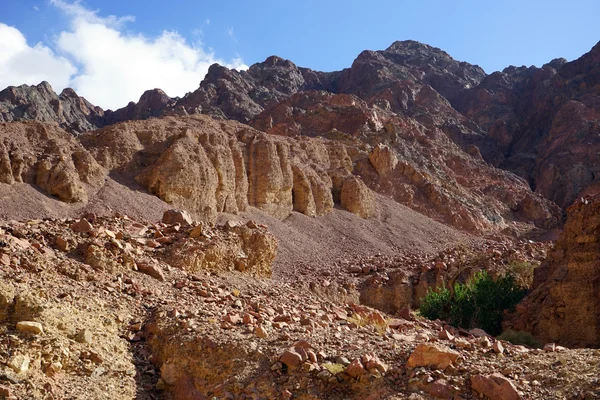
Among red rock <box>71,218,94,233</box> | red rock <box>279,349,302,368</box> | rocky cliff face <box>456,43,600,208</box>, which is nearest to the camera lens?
red rock <box>279,349,302,368</box>

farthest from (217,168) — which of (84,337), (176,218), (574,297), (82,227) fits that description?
(84,337)

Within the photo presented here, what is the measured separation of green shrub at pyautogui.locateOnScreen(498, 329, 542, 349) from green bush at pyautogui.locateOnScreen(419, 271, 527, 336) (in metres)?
1.99

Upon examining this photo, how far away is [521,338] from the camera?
13086 mm

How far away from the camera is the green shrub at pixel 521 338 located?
12831 millimetres

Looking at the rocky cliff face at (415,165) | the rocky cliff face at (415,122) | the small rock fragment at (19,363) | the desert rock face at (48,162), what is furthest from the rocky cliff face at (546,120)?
the small rock fragment at (19,363)

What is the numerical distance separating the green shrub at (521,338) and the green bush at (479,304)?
1.99 meters

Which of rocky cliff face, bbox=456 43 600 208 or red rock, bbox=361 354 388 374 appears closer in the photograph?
red rock, bbox=361 354 388 374

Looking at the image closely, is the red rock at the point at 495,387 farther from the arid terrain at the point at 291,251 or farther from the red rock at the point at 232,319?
the red rock at the point at 232,319

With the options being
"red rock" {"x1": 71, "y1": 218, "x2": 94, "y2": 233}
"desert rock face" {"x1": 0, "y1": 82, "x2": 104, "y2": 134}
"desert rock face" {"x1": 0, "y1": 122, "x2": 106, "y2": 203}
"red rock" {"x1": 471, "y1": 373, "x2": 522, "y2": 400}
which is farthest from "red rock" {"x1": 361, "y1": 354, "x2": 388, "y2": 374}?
"desert rock face" {"x1": 0, "y1": 82, "x2": 104, "y2": 134}

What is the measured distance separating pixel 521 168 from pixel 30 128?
68.3m

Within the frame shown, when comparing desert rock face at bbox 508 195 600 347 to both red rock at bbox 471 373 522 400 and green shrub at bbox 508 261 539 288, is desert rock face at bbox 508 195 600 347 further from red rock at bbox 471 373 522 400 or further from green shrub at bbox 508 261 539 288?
red rock at bbox 471 373 522 400

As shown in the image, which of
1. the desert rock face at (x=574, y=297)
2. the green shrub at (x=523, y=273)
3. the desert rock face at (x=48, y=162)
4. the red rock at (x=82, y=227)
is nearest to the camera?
the red rock at (x=82, y=227)

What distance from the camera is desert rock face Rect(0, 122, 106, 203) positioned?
2823cm

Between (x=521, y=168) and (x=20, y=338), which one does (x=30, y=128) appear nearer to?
(x=20, y=338)
